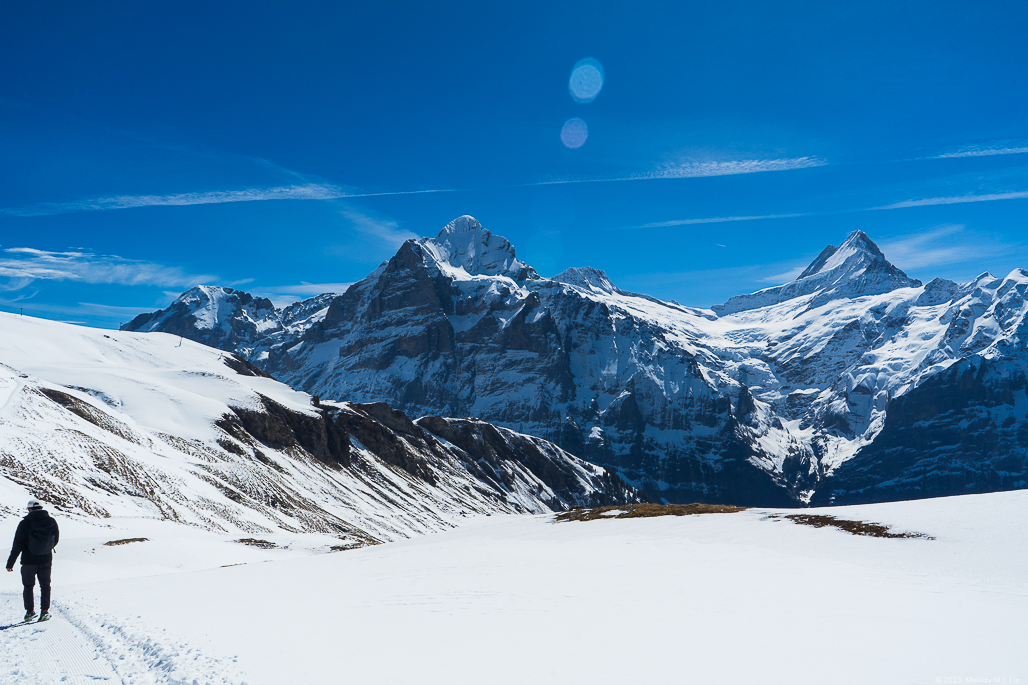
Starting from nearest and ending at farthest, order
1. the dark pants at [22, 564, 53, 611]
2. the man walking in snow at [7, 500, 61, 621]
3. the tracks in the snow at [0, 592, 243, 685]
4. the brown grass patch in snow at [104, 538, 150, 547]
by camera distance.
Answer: the tracks in the snow at [0, 592, 243, 685]
the dark pants at [22, 564, 53, 611]
the man walking in snow at [7, 500, 61, 621]
the brown grass patch in snow at [104, 538, 150, 547]

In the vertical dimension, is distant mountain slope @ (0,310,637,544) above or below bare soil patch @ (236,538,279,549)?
above

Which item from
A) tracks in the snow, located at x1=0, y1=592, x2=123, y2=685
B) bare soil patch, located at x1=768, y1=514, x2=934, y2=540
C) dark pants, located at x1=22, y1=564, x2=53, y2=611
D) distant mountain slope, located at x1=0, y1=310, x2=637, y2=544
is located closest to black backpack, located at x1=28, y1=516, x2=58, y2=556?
dark pants, located at x1=22, y1=564, x2=53, y2=611

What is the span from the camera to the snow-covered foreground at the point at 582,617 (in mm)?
9703

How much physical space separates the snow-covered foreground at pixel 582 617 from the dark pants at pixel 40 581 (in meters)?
0.44

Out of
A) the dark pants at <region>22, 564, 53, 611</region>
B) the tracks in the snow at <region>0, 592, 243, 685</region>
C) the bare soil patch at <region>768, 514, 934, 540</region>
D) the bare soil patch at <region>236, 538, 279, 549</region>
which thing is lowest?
the bare soil patch at <region>236, 538, 279, 549</region>

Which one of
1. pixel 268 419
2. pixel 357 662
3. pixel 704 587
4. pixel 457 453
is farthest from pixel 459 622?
pixel 457 453

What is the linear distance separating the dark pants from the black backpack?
292 mm

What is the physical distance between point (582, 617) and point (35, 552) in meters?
11.3

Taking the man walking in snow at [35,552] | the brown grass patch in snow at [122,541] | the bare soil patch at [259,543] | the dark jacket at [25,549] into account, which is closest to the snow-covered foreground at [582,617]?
the man walking in snow at [35,552]

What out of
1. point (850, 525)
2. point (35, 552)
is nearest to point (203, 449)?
point (35, 552)

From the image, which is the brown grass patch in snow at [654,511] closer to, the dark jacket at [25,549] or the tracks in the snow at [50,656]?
the dark jacket at [25,549]

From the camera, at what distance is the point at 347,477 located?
11850 cm

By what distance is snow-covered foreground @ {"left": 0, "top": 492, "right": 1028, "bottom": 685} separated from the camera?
31.8ft

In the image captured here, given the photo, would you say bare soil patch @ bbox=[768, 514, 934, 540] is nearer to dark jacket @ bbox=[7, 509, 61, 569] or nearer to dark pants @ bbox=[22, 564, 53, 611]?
dark pants @ bbox=[22, 564, 53, 611]
